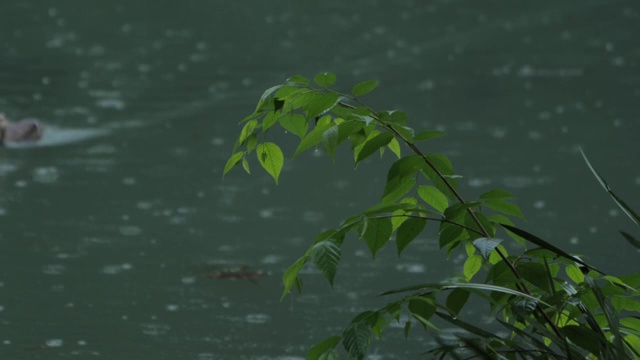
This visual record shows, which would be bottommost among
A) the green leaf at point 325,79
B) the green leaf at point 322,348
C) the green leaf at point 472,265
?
the green leaf at point 472,265

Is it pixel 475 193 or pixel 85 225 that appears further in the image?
pixel 475 193

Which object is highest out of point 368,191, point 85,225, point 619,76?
point 85,225

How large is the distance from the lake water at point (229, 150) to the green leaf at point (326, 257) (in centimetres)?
198

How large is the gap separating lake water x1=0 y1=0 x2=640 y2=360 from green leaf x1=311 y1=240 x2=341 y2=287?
6.49ft

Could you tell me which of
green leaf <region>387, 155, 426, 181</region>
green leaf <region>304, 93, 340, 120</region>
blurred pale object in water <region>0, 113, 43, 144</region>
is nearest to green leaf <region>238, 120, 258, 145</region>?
green leaf <region>304, 93, 340, 120</region>

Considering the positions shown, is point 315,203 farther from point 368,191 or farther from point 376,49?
point 376,49

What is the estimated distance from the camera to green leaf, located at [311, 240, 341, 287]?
181 cm

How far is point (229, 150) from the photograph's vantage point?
21.6 ft

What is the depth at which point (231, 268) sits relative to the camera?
4703 millimetres

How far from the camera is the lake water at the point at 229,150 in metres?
4.21

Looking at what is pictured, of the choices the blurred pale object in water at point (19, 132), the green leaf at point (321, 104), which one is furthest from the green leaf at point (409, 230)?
the blurred pale object in water at point (19, 132)

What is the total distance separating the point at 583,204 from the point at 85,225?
234cm

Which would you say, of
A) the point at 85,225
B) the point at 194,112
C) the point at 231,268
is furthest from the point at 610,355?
the point at 194,112

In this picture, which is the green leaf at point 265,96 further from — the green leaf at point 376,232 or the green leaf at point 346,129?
the green leaf at point 376,232
